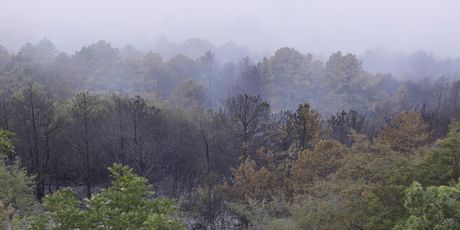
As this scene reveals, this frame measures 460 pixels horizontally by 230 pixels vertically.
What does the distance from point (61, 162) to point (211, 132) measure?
11.9m

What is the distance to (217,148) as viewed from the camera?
37875mm

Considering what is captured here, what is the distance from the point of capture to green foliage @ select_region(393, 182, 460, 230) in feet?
36.1

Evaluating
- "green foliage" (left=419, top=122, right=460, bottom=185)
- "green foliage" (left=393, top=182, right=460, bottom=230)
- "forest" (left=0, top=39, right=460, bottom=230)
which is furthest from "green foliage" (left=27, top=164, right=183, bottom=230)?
"green foliage" (left=419, top=122, right=460, bottom=185)

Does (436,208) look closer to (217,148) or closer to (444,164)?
(444,164)

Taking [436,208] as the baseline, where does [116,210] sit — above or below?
above

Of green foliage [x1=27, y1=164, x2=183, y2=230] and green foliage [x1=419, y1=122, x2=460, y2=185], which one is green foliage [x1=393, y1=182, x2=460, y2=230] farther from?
green foliage [x1=27, y1=164, x2=183, y2=230]

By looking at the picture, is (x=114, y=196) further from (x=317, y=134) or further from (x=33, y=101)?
(x=33, y=101)

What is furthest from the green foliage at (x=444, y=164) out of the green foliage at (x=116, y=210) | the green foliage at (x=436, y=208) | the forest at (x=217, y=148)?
the green foliage at (x=116, y=210)

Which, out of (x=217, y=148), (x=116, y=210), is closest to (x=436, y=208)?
(x=116, y=210)

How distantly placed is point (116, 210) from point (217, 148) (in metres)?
29.0

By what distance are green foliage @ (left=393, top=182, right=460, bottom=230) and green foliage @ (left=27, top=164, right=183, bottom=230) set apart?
5.72 metres

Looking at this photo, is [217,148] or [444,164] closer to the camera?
[444,164]

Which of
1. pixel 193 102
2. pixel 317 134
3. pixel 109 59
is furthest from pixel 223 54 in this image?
pixel 317 134

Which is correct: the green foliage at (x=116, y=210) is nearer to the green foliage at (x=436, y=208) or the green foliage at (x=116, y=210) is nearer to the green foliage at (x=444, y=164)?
the green foliage at (x=436, y=208)
